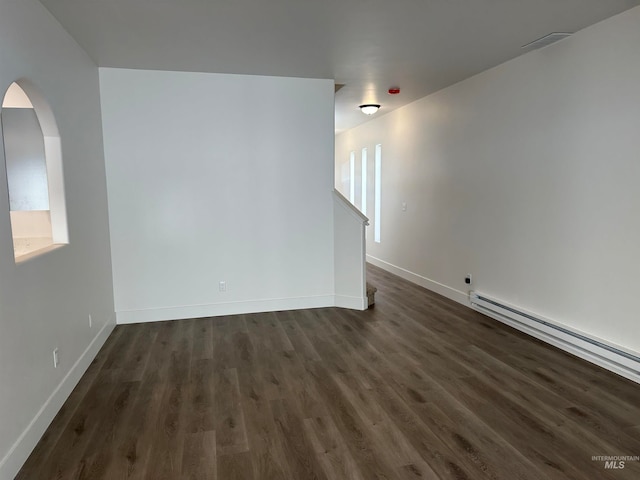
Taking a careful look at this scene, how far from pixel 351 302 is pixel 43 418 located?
3.17 metres

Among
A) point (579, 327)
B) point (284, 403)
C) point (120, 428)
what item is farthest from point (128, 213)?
point (579, 327)

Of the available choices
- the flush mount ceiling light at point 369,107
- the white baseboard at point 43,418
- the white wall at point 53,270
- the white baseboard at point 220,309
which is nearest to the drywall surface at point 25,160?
the white wall at point 53,270

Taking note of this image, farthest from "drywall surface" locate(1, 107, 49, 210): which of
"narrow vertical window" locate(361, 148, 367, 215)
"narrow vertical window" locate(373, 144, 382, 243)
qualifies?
"narrow vertical window" locate(361, 148, 367, 215)

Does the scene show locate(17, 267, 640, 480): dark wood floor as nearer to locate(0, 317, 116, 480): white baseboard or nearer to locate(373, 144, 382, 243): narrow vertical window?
locate(0, 317, 116, 480): white baseboard

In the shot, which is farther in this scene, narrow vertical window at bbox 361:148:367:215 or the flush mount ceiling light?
narrow vertical window at bbox 361:148:367:215

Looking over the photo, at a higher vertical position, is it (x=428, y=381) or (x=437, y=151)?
(x=437, y=151)

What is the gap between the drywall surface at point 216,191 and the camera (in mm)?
4293

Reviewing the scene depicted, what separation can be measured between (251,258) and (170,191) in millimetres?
1122

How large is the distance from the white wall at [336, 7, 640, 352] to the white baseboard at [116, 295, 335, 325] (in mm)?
1792

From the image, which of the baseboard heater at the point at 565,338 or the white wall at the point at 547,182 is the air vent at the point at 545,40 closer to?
the white wall at the point at 547,182

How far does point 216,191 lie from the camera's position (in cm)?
454

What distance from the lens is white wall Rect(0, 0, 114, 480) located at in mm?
2113

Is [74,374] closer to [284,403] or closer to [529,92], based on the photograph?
[284,403]

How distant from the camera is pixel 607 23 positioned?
10.2 feet
